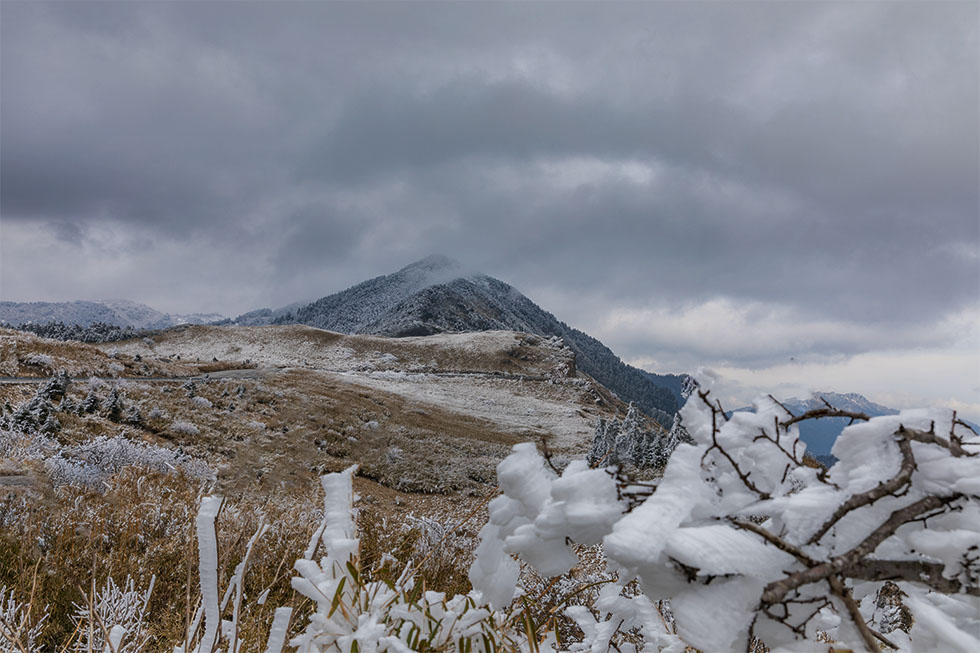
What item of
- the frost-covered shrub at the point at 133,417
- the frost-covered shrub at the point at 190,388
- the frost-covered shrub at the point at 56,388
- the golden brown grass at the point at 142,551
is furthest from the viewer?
the frost-covered shrub at the point at 190,388

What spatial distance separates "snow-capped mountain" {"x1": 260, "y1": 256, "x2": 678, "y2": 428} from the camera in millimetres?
101188

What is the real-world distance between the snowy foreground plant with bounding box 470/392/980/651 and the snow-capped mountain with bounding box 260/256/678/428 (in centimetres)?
6227

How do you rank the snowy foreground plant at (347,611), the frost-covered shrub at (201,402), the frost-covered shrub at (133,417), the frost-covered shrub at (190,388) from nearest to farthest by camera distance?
the snowy foreground plant at (347,611)
the frost-covered shrub at (133,417)
the frost-covered shrub at (201,402)
the frost-covered shrub at (190,388)

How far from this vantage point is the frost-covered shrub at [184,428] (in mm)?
14551

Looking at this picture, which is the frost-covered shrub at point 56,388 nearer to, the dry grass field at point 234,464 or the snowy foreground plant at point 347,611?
the dry grass field at point 234,464

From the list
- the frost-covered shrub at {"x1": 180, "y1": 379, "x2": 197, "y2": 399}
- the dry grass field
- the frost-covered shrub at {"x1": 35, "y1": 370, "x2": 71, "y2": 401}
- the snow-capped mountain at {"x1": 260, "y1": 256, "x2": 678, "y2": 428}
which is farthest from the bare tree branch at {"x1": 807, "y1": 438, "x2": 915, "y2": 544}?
the snow-capped mountain at {"x1": 260, "y1": 256, "x2": 678, "y2": 428}

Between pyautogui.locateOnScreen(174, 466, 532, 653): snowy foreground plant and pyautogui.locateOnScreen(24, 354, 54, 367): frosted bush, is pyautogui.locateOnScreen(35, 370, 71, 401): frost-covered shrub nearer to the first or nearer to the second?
pyautogui.locateOnScreen(24, 354, 54, 367): frosted bush

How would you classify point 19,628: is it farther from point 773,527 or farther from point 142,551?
point 142,551

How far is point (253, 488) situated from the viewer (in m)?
10.4

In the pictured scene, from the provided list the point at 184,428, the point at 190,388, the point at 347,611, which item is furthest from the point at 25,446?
the point at 190,388

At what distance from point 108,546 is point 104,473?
11.3ft

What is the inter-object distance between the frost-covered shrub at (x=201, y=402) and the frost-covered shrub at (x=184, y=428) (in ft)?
8.95

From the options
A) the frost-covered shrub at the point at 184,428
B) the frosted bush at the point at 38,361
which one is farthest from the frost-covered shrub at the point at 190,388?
the frosted bush at the point at 38,361

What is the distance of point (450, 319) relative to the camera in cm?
10656
